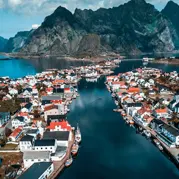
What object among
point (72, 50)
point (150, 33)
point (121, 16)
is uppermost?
point (121, 16)

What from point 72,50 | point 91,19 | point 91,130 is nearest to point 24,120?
point 91,130

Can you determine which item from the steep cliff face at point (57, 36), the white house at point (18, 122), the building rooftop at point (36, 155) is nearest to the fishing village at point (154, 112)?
the building rooftop at point (36, 155)

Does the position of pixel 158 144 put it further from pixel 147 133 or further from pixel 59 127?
pixel 59 127

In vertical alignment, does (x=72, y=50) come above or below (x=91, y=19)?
below

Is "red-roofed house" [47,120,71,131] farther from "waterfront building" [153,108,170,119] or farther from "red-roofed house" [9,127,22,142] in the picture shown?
"waterfront building" [153,108,170,119]

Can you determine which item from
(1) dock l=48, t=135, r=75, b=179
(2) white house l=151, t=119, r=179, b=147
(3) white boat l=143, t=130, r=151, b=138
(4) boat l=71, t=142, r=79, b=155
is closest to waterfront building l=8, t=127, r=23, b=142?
(1) dock l=48, t=135, r=75, b=179

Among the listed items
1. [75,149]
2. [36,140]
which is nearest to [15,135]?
[36,140]

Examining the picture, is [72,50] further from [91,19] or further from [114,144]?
[114,144]
